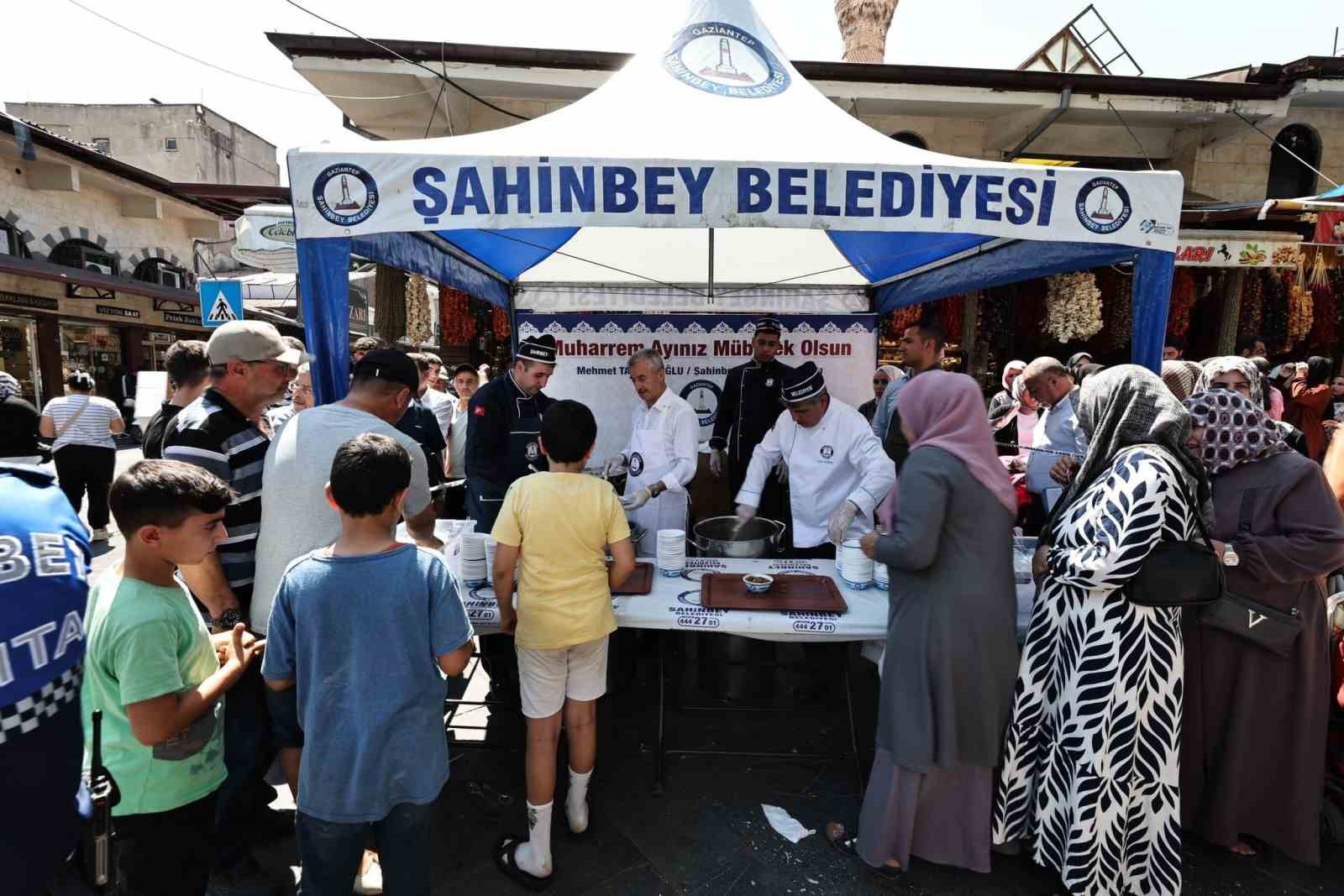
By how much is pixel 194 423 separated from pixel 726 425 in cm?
404

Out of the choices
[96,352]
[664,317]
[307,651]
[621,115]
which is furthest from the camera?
[96,352]

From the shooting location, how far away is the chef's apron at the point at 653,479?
14.0ft

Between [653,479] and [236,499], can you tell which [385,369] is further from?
[653,479]

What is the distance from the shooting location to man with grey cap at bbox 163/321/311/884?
7.25ft

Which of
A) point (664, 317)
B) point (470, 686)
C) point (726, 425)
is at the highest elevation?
point (664, 317)

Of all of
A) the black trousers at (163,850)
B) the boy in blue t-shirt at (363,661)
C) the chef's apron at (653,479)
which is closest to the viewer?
the boy in blue t-shirt at (363,661)

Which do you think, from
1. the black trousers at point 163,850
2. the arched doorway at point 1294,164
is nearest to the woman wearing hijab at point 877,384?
the black trousers at point 163,850

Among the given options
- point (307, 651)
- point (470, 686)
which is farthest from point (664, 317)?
point (307, 651)

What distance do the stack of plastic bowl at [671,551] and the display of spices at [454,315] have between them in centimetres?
579

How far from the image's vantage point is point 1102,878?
2170 millimetres

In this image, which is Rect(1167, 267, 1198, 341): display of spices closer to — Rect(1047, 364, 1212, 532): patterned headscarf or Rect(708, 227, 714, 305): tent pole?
Rect(708, 227, 714, 305): tent pole

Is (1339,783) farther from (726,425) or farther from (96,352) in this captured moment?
(96,352)

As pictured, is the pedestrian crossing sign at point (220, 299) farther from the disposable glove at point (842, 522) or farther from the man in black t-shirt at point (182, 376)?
the disposable glove at point (842, 522)

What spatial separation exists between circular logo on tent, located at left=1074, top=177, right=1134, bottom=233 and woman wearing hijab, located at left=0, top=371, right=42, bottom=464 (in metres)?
5.95
